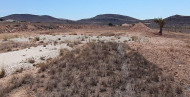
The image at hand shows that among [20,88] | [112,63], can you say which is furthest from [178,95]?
[20,88]

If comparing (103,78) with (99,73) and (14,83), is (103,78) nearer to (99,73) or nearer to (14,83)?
(99,73)

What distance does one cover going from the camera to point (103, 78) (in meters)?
13.0

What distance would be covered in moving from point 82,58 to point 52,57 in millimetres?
2373

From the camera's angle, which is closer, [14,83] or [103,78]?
[14,83]

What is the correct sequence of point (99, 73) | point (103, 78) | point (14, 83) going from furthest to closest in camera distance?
point (99, 73), point (103, 78), point (14, 83)

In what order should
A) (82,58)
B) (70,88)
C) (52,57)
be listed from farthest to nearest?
(52,57)
(82,58)
(70,88)

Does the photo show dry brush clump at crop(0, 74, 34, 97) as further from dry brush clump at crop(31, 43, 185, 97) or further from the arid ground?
dry brush clump at crop(31, 43, 185, 97)

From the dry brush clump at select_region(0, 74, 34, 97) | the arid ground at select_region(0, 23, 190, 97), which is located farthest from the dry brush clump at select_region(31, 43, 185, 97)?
the dry brush clump at select_region(0, 74, 34, 97)

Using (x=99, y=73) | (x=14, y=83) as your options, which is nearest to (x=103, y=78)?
(x=99, y=73)

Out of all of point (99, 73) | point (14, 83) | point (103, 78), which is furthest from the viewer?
point (99, 73)

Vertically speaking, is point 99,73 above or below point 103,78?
above

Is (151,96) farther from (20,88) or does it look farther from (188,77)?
(20,88)

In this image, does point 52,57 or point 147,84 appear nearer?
point 147,84

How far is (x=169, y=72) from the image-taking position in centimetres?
1391
